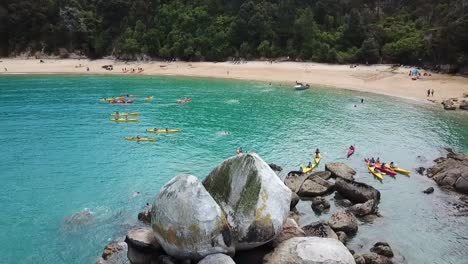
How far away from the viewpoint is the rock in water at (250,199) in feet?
74.7

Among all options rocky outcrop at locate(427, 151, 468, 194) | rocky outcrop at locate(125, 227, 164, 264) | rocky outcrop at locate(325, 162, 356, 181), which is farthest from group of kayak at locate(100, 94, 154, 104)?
rocky outcrop at locate(125, 227, 164, 264)

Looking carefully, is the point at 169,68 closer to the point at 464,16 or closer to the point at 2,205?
the point at 464,16

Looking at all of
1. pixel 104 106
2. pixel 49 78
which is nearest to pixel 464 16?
pixel 104 106

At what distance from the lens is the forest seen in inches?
3563

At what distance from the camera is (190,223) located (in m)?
21.8

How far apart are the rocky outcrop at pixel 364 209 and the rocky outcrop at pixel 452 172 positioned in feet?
30.2

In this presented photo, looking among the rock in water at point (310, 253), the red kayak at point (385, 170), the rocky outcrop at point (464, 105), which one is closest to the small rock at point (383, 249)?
the rock in water at point (310, 253)

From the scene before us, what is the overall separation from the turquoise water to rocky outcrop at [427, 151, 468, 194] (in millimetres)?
1354

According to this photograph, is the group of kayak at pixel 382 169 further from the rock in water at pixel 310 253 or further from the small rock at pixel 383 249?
the rock in water at pixel 310 253

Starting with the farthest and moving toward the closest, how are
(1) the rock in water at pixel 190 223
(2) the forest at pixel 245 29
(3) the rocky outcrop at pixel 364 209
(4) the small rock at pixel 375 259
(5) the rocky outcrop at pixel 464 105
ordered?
(2) the forest at pixel 245 29
(5) the rocky outcrop at pixel 464 105
(3) the rocky outcrop at pixel 364 209
(4) the small rock at pixel 375 259
(1) the rock in water at pixel 190 223

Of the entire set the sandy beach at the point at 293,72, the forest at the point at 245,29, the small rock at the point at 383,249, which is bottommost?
the small rock at the point at 383,249

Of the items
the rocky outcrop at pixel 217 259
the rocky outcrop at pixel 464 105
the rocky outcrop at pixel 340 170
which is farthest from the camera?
the rocky outcrop at pixel 464 105

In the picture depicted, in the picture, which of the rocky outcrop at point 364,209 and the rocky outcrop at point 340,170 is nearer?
the rocky outcrop at point 364,209

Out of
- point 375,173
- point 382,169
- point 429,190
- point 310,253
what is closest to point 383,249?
point 310,253
